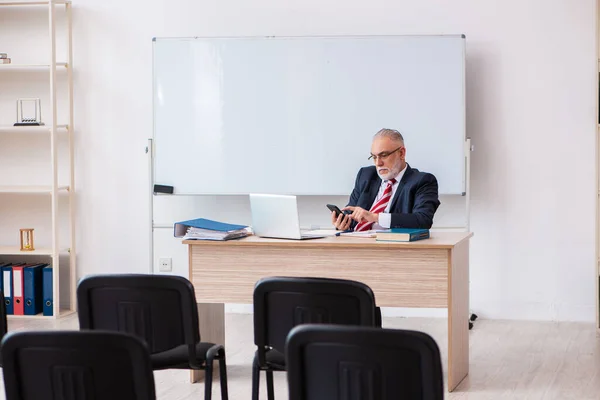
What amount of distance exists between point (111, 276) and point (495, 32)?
13.1ft

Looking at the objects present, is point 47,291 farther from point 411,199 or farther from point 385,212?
point 411,199

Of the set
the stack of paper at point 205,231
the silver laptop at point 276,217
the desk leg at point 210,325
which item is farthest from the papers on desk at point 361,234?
the desk leg at point 210,325

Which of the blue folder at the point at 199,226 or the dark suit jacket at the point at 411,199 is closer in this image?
the blue folder at the point at 199,226

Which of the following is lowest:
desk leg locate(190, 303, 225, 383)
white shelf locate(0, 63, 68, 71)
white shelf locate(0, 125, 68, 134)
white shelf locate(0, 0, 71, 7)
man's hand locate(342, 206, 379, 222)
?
desk leg locate(190, 303, 225, 383)

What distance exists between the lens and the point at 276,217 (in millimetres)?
4301

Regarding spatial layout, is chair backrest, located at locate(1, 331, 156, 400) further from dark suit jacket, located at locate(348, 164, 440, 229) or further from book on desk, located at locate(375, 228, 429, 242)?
dark suit jacket, located at locate(348, 164, 440, 229)

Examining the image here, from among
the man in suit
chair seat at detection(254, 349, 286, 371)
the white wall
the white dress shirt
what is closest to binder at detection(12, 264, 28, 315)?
the white wall

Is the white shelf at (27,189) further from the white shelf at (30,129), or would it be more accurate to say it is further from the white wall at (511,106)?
the white wall at (511,106)

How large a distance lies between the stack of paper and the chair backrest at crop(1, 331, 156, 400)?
2097mm

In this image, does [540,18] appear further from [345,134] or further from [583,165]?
[345,134]

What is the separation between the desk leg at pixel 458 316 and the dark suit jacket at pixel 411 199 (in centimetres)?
28

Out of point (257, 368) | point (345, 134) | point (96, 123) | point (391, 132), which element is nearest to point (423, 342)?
point (257, 368)

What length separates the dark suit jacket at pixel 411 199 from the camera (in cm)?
468

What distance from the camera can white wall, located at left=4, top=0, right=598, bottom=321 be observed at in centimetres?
607
